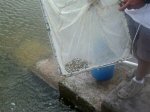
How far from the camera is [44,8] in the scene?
3.65 metres

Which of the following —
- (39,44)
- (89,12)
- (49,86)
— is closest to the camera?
(89,12)

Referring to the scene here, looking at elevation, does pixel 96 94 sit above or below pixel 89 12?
below

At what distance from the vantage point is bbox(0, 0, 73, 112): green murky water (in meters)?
4.59

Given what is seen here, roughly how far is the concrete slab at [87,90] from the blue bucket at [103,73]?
93 mm

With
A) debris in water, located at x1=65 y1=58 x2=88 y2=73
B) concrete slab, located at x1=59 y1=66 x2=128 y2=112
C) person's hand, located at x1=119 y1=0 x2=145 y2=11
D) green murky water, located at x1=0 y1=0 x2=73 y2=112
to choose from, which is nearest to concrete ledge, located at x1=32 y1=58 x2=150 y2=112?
concrete slab, located at x1=59 y1=66 x2=128 y2=112

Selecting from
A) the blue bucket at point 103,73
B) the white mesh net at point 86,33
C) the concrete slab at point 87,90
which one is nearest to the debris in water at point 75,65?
the white mesh net at point 86,33

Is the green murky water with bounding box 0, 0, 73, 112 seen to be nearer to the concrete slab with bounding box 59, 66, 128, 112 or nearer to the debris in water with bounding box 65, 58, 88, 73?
the concrete slab with bounding box 59, 66, 128, 112

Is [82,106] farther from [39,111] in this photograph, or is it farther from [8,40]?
[8,40]

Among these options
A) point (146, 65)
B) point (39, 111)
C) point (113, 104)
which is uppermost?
point (146, 65)

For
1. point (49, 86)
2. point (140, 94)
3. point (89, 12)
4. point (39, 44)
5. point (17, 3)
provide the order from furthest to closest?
point (17, 3) < point (39, 44) < point (49, 86) < point (140, 94) < point (89, 12)

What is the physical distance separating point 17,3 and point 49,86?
276 cm

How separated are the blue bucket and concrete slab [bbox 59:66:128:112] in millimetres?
93

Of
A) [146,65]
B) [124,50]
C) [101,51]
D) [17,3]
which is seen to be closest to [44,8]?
[101,51]

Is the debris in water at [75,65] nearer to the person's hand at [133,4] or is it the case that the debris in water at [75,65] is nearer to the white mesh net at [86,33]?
the white mesh net at [86,33]
